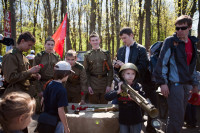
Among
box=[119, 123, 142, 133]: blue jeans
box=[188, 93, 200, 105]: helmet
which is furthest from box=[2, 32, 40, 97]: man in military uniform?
box=[188, 93, 200, 105]: helmet

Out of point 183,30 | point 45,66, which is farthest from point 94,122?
point 183,30

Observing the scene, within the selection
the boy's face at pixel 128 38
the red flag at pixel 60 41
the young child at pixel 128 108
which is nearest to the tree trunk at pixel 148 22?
the red flag at pixel 60 41

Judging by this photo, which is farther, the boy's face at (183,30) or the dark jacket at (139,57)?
the dark jacket at (139,57)

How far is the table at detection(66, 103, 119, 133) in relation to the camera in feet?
11.7

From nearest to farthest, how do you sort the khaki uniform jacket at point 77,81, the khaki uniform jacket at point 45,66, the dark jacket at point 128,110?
the dark jacket at point 128,110
the khaki uniform jacket at point 77,81
the khaki uniform jacket at point 45,66

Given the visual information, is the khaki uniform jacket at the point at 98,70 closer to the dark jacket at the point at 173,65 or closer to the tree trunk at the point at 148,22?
the dark jacket at the point at 173,65

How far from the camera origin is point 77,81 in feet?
15.3

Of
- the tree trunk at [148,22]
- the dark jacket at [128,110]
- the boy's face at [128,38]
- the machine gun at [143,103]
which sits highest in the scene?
the tree trunk at [148,22]

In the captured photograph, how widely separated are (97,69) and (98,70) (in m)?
0.04

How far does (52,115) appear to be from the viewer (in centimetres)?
274

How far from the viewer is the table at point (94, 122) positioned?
3.56 metres

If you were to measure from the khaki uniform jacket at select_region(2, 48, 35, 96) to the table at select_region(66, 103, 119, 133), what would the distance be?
3.53 feet

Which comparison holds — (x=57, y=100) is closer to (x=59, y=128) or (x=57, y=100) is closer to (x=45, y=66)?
(x=59, y=128)

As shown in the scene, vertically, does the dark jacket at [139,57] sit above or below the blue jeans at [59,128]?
above
